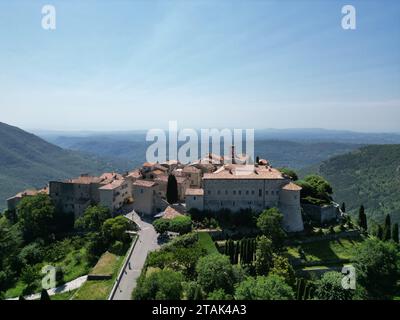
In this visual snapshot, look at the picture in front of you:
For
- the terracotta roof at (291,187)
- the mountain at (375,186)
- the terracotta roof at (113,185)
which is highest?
the terracotta roof at (291,187)

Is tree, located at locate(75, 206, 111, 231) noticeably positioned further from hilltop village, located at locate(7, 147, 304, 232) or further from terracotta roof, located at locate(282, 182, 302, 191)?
terracotta roof, located at locate(282, 182, 302, 191)

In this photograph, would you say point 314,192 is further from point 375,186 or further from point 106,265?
point 375,186

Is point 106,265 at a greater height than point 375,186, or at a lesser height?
greater

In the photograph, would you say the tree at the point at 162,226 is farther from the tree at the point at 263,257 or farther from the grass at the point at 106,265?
the tree at the point at 263,257

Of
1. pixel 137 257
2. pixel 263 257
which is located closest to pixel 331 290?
pixel 263 257

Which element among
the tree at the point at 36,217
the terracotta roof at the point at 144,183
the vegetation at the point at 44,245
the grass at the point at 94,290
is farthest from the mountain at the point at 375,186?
the grass at the point at 94,290
